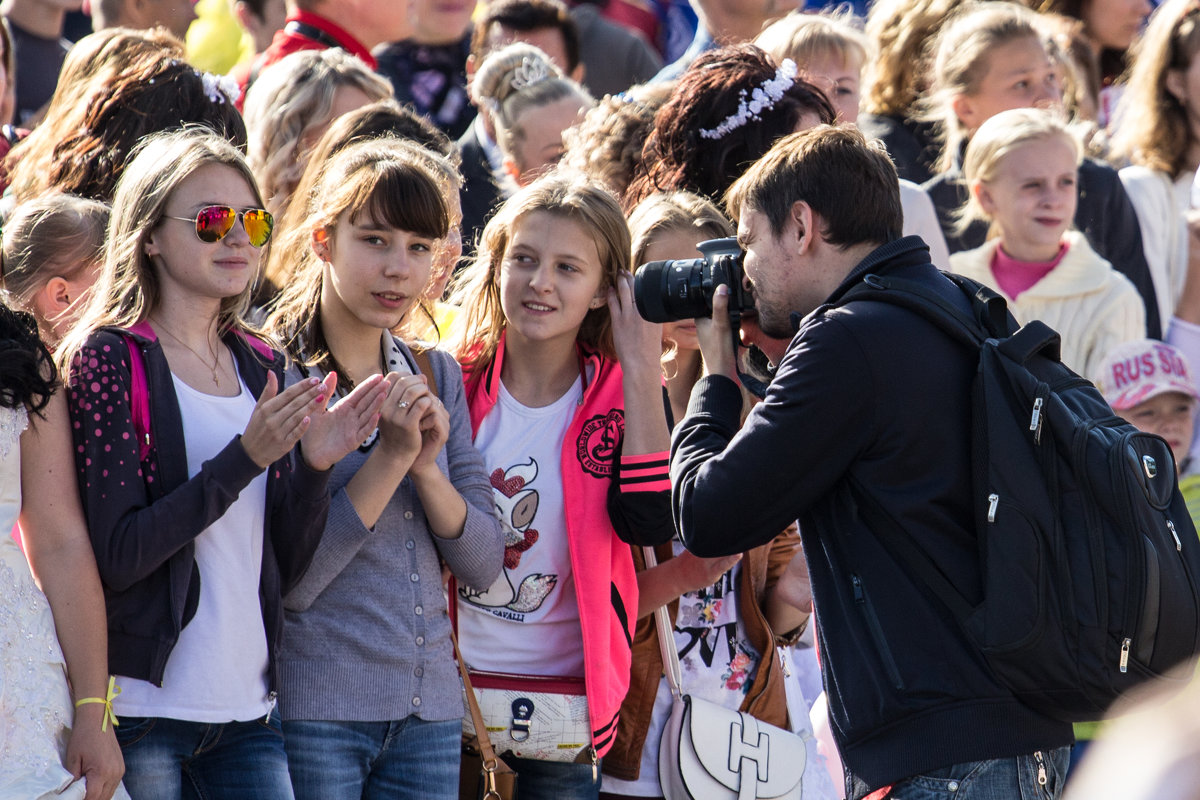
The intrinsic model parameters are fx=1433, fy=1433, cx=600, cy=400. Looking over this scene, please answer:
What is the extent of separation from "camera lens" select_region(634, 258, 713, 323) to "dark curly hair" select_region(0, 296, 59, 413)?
1157mm

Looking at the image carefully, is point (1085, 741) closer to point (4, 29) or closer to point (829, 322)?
point (829, 322)

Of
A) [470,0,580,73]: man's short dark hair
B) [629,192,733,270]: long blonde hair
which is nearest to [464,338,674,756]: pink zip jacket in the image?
[629,192,733,270]: long blonde hair

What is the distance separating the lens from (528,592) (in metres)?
3.13

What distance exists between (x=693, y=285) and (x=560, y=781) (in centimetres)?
112

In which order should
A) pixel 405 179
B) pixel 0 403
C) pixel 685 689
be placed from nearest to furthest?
pixel 0 403 < pixel 405 179 < pixel 685 689

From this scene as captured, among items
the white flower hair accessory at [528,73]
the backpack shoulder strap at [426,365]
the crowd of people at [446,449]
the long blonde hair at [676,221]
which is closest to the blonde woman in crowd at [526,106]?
the white flower hair accessory at [528,73]

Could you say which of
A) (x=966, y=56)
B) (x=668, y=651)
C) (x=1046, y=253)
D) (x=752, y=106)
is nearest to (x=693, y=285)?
(x=668, y=651)

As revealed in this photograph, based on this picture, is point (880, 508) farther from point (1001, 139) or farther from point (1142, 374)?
point (1001, 139)

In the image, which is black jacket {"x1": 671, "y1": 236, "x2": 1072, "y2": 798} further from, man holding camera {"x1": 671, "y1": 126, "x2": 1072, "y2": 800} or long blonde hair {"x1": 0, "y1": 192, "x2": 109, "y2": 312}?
long blonde hair {"x1": 0, "y1": 192, "x2": 109, "y2": 312}

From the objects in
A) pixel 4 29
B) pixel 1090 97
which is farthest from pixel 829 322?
pixel 1090 97

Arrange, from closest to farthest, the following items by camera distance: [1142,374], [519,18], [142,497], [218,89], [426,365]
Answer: [142,497], [426,365], [218,89], [1142,374], [519,18]

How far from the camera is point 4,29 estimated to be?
453 cm

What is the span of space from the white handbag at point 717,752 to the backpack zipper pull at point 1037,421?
119 centimetres

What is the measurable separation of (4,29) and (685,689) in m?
3.03
